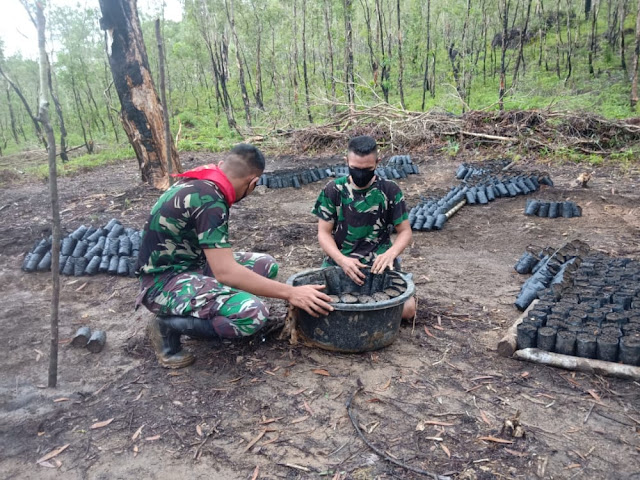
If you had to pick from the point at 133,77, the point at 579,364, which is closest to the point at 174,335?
the point at 579,364

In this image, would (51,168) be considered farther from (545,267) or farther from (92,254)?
(545,267)

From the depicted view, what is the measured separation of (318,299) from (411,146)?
11.0m

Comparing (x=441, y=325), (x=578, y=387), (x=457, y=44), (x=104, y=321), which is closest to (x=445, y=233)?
(x=441, y=325)

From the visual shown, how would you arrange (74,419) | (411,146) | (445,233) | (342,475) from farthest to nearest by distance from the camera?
(411,146)
(445,233)
(74,419)
(342,475)

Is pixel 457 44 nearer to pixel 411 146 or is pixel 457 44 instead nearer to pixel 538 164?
pixel 411 146

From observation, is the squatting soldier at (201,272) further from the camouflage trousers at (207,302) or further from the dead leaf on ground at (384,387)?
the dead leaf on ground at (384,387)

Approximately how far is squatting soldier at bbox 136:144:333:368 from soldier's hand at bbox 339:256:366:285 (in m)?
0.39

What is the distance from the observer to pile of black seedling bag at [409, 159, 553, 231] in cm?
673

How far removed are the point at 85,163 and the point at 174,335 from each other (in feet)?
49.3

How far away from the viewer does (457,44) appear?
25.4 metres

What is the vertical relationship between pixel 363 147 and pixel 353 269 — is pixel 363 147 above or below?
above

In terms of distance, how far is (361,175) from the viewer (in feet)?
11.5

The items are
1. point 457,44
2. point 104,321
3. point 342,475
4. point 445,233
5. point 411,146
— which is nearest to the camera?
point 342,475

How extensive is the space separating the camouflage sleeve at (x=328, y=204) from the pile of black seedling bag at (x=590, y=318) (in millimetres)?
1701
